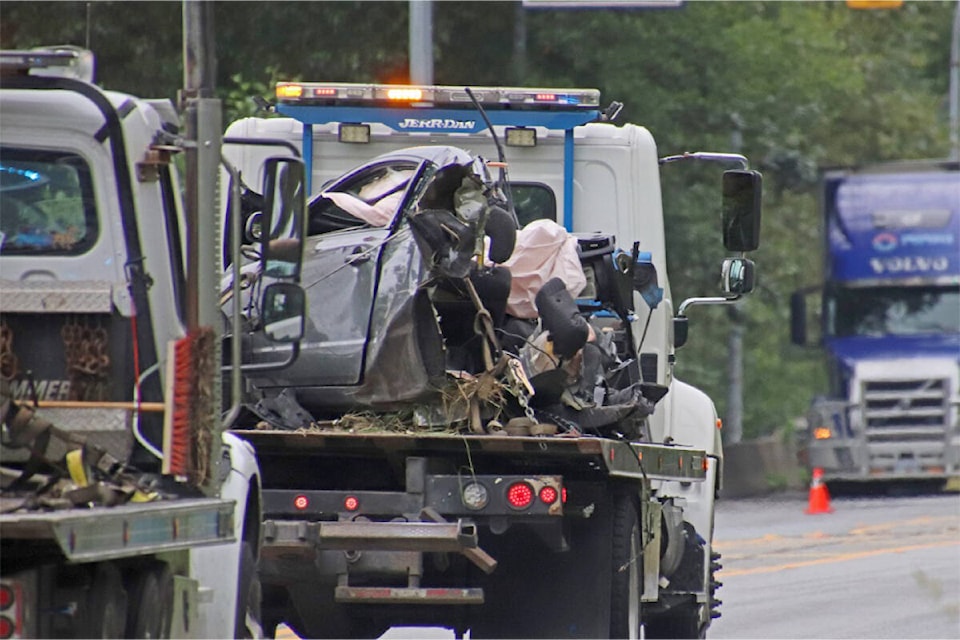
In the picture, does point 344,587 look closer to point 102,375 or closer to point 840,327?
point 102,375

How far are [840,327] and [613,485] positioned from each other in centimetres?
2145

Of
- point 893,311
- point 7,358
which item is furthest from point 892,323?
point 7,358

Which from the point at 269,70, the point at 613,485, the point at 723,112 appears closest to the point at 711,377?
the point at 723,112

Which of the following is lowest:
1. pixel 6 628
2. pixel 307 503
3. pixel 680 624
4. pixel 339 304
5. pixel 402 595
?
pixel 680 624

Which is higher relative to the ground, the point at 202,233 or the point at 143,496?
the point at 202,233

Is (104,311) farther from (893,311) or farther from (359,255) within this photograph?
(893,311)

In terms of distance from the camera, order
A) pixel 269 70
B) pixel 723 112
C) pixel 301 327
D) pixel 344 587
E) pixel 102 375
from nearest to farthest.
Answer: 1. pixel 102 375
2. pixel 301 327
3. pixel 344 587
4. pixel 269 70
5. pixel 723 112

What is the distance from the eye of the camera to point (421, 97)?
13094mm

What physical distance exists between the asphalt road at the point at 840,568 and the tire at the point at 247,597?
2.46 meters

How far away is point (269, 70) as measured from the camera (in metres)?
24.6

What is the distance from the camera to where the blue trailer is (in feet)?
101

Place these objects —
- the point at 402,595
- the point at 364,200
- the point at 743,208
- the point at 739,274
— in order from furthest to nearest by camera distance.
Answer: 1. the point at 739,274
2. the point at 743,208
3. the point at 364,200
4. the point at 402,595

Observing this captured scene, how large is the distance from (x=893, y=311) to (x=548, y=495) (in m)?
22.0

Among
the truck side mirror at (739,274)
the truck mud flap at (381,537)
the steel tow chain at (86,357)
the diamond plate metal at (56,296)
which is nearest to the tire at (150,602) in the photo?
the steel tow chain at (86,357)
